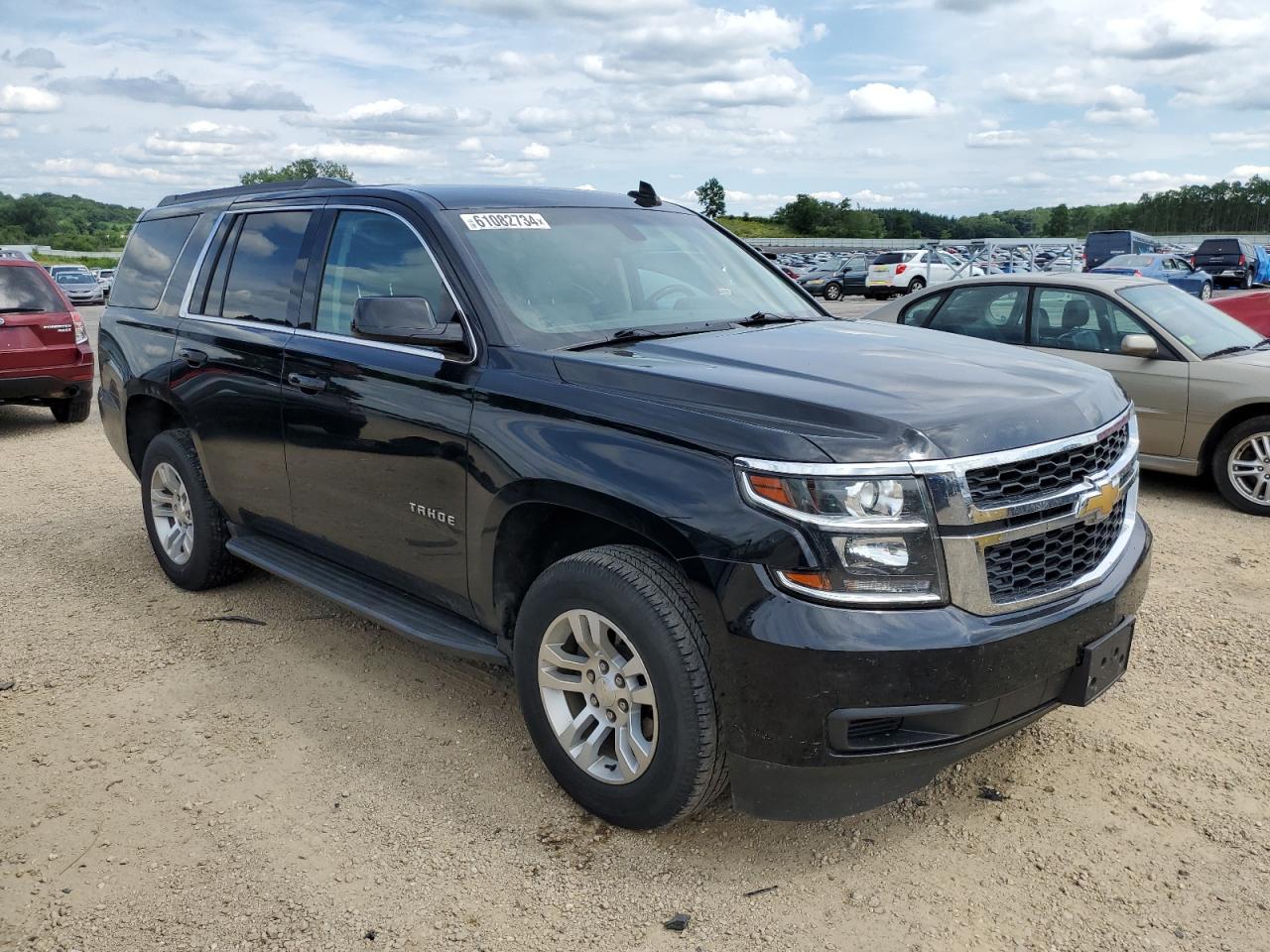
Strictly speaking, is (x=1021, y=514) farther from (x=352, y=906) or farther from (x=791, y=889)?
(x=352, y=906)

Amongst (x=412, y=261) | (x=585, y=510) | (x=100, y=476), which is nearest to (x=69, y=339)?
(x=100, y=476)

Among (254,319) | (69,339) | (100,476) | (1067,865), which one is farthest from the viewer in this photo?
(69,339)

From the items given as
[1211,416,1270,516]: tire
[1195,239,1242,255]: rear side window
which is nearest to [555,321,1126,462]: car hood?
[1211,416,1270,516]: tire

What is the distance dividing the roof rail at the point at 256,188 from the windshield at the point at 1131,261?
28112 millimetres

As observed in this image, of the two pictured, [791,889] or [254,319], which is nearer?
[791,889]

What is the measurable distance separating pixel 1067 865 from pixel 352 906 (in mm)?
2038

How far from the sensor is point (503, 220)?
4.06 meters

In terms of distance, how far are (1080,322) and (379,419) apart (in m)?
5.87

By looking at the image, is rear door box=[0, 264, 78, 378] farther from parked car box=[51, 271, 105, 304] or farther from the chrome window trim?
parked car box=[51, 271, 105, 304]

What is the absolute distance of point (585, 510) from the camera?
10.5ft

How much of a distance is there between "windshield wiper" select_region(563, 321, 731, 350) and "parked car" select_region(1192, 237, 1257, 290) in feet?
105

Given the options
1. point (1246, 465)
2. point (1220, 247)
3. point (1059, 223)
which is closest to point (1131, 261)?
point (1220, 247)

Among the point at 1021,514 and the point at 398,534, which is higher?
the point at 1021,514

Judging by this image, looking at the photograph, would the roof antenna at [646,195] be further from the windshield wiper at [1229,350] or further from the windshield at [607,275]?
the windshield wiper at [1229,350]
